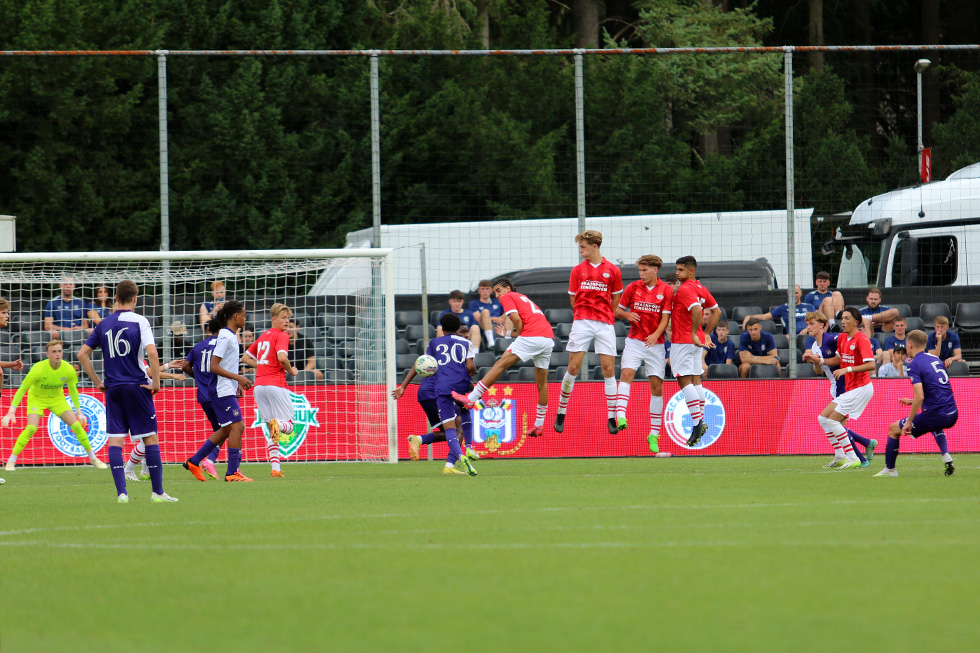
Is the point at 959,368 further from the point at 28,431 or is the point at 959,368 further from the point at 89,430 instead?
the point at 28,431

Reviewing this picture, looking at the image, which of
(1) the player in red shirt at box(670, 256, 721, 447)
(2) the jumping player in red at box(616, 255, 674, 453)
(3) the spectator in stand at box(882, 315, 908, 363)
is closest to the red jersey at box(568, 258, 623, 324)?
(2) the jumping player in red at box(616, 255, 674, 453)

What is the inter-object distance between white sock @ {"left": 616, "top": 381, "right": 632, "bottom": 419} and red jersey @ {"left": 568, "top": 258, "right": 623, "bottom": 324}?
84cm

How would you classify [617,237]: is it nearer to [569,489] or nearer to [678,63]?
[678,63]

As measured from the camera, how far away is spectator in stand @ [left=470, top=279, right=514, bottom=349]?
61.8 feet

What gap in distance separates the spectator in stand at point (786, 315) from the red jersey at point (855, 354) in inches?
142

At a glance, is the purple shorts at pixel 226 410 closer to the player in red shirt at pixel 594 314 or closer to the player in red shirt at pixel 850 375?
the player in red shirt at pixel 594 314

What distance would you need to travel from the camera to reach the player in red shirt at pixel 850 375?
13602mm

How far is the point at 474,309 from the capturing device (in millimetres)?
19109

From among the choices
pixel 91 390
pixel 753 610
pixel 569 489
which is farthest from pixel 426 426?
pixel 753 610

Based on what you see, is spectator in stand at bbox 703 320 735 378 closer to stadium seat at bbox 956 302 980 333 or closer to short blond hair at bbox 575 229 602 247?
stadium seat at bbox 956 302 980 333

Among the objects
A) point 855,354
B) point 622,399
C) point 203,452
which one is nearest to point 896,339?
point 855,354

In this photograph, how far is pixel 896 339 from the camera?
59.3 ft

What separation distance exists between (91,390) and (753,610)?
1418 cm

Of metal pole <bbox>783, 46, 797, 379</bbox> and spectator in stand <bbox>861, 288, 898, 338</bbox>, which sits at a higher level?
metal pole <bbox>783, 46, 797, 379</bbox>
